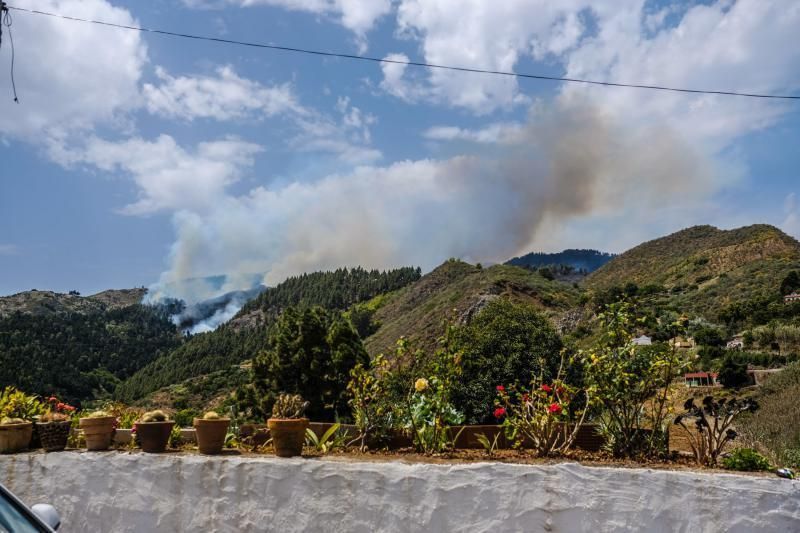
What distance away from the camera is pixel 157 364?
88500mm

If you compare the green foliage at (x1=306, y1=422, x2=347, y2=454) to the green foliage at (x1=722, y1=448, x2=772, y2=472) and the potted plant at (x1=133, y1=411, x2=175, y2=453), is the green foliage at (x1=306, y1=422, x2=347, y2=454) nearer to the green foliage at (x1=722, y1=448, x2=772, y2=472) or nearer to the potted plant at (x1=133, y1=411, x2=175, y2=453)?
the potted plant at (x1=133, y1=411, x2=175, y2=453)

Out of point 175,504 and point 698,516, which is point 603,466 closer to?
point 698,516

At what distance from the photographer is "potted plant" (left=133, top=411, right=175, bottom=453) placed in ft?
19.8

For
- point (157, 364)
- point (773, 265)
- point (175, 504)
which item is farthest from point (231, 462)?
point (157, 364)

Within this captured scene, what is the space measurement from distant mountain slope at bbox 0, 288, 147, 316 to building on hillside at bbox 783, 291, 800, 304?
11424 centimetres

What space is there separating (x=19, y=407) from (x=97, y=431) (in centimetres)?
153

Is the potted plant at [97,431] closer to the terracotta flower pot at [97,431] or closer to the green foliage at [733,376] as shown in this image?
the terracotta flower pot at [97,431]

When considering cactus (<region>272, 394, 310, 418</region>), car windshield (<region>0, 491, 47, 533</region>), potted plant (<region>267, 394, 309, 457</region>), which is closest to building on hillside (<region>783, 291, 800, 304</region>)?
cactus (<region>272, 394, 310, 418</region>)

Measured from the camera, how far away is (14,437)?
257 inches

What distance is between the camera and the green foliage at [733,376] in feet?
92.8

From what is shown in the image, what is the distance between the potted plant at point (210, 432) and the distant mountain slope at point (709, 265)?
46428 millimetres

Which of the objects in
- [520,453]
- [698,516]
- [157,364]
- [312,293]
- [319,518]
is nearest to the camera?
[698,516]

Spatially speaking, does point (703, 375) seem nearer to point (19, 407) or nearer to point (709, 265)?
point (19, 407)

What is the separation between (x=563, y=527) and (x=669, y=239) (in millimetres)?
83282
